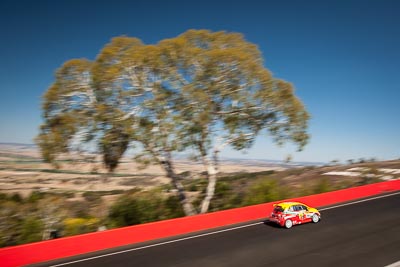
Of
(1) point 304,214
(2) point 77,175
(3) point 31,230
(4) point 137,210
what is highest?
(2) point 77,175

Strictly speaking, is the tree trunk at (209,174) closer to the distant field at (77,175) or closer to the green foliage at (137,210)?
the distant field at (77,175)

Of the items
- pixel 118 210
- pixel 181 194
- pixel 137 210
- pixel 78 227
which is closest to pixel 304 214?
pixel 181 194

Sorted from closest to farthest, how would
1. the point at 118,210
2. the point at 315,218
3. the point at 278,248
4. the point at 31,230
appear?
the point at 278,248 < the point at 31,230 < the point at 315,218 < the point at 118,210

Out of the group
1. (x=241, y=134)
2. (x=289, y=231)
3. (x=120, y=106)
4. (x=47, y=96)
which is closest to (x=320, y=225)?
(x=289, y=231)

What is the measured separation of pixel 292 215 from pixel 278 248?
3.91 metres

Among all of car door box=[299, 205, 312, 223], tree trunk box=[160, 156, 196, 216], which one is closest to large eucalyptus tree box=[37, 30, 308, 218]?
tree trunk box=[160, 156, 196, 216]

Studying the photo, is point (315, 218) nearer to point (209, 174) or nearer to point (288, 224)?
point (288, 224)

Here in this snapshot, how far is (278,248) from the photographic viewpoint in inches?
510

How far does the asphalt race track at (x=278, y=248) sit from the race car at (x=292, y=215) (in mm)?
310

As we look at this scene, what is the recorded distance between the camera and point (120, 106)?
20.5 meters

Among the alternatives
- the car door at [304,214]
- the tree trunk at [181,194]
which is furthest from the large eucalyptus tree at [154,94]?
the car door at [304,214]

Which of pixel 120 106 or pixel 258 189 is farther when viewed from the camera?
pixel 258 189

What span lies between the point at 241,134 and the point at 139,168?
7.64 metres

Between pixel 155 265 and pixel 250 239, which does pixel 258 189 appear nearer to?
pixel 250 239
